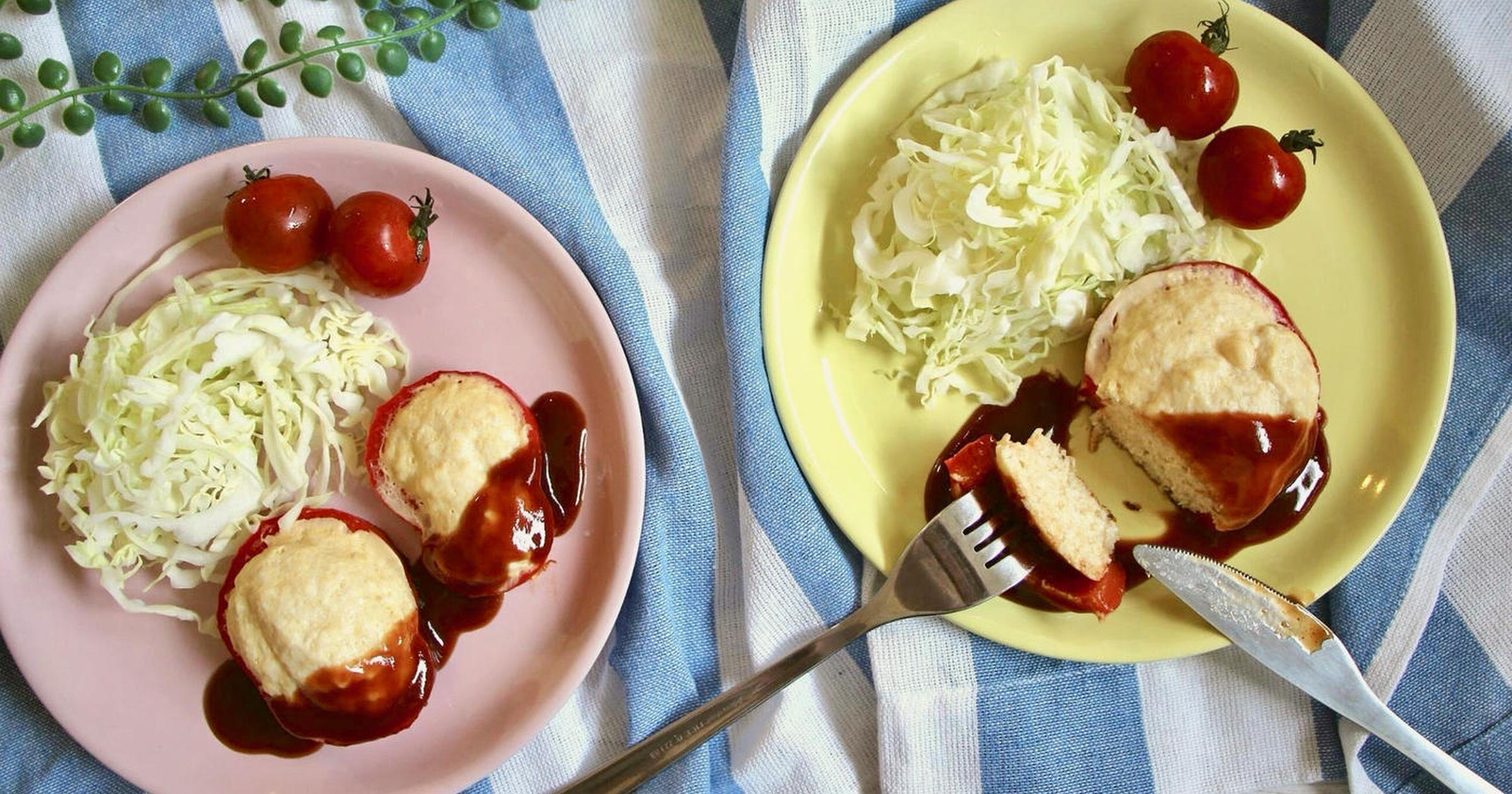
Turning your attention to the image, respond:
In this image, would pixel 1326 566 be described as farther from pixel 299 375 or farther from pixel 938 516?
pixel 299 375

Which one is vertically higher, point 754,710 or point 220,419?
point 220,419

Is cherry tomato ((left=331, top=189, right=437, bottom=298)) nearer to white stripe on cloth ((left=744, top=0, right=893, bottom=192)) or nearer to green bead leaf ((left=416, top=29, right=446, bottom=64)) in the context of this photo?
green bead leaf ((left=416, top=29, right=446, bottom=64))

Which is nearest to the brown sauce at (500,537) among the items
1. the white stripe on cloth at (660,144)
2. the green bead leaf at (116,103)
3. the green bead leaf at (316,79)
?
the white stripe on cloth at (660,144)

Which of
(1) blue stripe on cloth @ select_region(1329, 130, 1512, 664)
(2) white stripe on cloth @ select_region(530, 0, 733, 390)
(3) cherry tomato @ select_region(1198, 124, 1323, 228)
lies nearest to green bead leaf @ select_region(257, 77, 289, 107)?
(2) white stripe on cloth @ select_region(530, 0, 733, 390)

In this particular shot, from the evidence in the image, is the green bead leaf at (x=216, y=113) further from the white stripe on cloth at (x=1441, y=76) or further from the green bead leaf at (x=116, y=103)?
the white stripe on cloth at (x=1441, y=76)

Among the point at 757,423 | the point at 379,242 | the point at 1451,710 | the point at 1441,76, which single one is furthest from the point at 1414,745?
the point at 379,242

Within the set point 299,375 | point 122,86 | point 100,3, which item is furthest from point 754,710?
point 100,3
